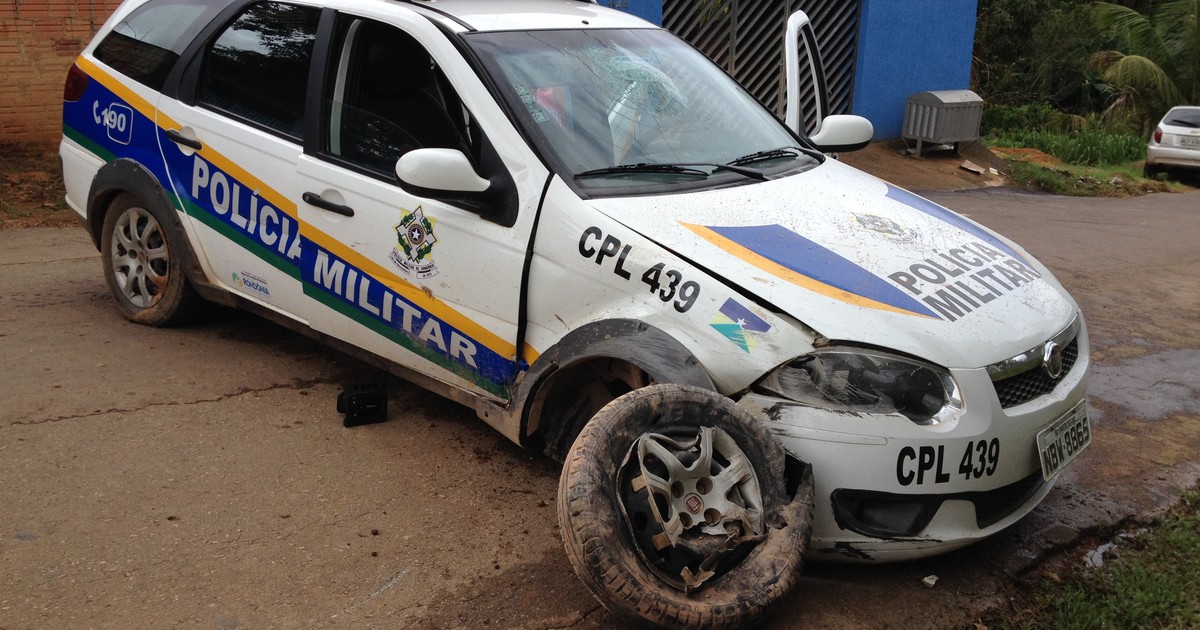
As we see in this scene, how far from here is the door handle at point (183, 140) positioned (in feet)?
15.4

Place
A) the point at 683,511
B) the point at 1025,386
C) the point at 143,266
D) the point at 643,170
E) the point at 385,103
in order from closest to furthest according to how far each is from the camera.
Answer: the point at 683,511, the point at 1025,386, the point at 643,170, the point at 385,103, the point at 143,266

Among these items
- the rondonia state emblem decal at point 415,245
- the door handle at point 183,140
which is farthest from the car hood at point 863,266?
the door handle at point 183,140

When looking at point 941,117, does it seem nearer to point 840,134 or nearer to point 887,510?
point 840,134

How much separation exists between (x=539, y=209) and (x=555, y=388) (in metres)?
0.62

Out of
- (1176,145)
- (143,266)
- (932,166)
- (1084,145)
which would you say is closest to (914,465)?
(143,266)

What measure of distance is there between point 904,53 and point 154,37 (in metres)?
12.7

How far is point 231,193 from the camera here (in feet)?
15.1

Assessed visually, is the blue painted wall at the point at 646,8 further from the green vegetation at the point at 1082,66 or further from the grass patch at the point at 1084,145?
the green vegetation at the point at 1082,66

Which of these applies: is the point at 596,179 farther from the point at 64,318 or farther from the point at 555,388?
the point at 64,318

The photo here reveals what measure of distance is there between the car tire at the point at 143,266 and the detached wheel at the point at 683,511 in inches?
109

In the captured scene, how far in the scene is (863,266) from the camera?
347 centimetres

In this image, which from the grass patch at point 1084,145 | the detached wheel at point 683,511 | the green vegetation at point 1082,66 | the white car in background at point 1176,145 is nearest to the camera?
the detached wheel at point 683,511

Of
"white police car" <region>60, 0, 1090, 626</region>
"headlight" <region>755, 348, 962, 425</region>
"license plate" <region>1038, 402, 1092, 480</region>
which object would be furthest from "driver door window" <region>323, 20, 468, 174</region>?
"license plate" <region>1038, 402, 1092, 480</region>

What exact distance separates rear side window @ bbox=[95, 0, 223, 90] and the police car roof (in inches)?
52.0
